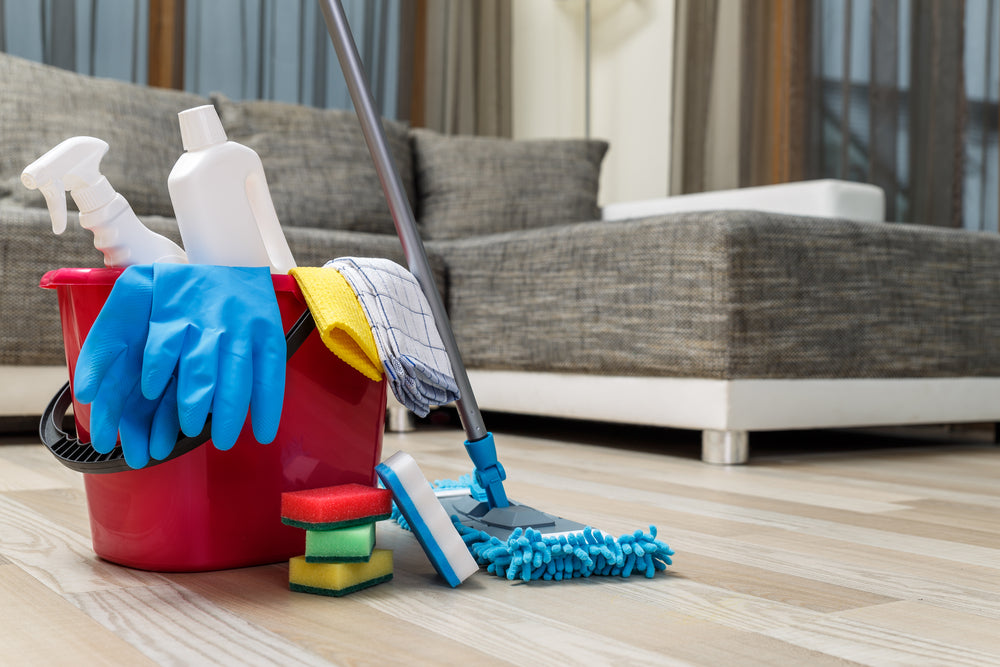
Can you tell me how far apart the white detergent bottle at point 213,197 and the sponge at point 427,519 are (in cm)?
21

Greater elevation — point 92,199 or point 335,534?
point 92,199

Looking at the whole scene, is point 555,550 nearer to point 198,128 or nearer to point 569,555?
point 569,555

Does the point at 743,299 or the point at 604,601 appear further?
the point at 743,299

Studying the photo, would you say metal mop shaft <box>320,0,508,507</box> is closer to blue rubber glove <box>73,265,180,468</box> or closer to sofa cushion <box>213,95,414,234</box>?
blue rubber glove <box>73,265,180,468</box>

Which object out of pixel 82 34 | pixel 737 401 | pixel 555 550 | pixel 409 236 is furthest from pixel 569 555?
pixel 82 34

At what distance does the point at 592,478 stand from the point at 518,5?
9.81ft

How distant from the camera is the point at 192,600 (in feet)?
2.47

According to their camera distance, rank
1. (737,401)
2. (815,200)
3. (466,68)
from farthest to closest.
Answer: (466,68) < (815,200) < (737,401)

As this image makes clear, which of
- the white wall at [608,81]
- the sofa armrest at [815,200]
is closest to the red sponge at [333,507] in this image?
the sofa armrest at [815,200]

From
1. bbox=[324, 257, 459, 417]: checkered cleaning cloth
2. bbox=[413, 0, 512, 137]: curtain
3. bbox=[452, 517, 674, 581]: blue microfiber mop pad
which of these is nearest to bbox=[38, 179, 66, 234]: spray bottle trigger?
bbox=[324, 257, 459, 417]: checkered cleaning cloth

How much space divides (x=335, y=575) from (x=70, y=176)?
39 cm

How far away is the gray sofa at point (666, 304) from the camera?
1713mm

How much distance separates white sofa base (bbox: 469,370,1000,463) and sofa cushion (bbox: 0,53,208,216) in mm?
949

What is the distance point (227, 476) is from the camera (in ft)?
2.73
